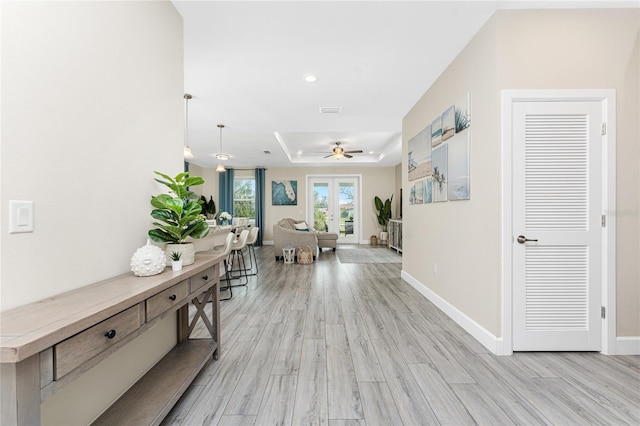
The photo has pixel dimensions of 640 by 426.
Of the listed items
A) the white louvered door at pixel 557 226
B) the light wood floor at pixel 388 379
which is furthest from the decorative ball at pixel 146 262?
the white louvered door at pixel 557 226

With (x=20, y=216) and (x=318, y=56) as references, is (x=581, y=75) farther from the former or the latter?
(x=20, y=216)

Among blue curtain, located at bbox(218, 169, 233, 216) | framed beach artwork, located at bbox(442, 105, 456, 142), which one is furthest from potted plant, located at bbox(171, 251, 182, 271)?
blue curtain, located at bbox(218, 169, 233, 216)

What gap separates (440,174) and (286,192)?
6652mm

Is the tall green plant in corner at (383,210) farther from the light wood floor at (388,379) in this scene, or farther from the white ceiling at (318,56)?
the light wood floor at (388,379)

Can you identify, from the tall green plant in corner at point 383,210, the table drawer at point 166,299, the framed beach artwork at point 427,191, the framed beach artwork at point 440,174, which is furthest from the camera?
the tall green plant in corner at point 383,210

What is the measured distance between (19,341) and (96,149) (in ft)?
3.13

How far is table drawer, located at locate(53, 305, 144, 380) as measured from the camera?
84 cm

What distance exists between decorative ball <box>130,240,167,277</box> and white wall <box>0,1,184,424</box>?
0.14 meters

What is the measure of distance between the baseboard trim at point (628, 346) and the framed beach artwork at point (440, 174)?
175 cm

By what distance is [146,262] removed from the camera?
145cm

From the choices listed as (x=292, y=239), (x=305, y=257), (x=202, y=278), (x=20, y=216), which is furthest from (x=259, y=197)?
(x=20, y=216)

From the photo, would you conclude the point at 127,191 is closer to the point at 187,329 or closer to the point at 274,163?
the point at 187,329

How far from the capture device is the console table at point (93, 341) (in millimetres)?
722

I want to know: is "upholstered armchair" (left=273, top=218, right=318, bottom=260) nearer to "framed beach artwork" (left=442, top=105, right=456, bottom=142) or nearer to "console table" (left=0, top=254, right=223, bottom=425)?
"framed beach artwork" (left=442, top=105, right=456, bottom=142)
